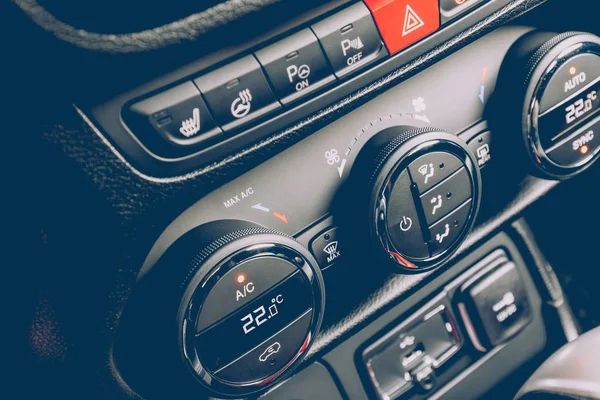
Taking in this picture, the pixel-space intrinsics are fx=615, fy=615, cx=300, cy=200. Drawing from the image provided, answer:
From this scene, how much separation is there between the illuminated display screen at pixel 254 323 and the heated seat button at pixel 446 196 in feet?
0.41

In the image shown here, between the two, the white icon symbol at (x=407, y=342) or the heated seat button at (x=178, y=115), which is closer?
the heated seat button at (x=178, y=115)

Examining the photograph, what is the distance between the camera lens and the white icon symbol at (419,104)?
0.54 m

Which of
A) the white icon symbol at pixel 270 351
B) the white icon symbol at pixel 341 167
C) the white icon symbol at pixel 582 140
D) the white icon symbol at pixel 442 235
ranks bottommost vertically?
the white icon symbol at pixel 582 140

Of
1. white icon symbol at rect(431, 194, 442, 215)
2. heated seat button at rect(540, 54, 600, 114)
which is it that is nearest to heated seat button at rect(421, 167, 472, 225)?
white icon symbol at rect(431, 194, 442, 215)

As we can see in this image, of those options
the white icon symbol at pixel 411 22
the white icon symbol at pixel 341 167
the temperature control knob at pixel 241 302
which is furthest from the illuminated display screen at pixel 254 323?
the white icon symbol at pixel 411 22

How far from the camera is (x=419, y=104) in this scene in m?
0.54

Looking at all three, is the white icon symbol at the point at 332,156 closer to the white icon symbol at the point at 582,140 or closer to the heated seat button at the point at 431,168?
the heated seat button at the point at 431,168

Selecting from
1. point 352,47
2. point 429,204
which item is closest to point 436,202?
point 429,204

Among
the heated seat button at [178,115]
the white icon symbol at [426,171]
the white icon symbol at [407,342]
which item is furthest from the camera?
the white icon symbol at [407,342]

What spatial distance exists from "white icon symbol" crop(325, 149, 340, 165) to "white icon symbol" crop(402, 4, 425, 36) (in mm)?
108

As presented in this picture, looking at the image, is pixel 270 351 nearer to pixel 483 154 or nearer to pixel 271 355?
pixel 271 355

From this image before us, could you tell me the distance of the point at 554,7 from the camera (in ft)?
1.97

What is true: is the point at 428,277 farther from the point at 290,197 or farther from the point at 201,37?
the point at 201,37

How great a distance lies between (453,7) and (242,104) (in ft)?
0.66
